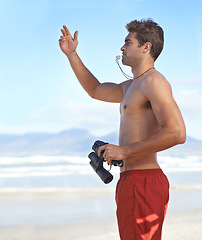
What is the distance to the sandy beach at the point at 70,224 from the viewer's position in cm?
421

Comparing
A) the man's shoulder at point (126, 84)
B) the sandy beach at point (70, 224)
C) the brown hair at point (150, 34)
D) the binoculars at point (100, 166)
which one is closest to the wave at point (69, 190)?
the sandy beach at point (70, 224)

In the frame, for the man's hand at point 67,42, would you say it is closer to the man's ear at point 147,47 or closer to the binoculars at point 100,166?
the man's ear at point 147,47

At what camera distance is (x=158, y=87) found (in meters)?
1.74

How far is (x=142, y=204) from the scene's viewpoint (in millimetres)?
1812

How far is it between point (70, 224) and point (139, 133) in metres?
3.01

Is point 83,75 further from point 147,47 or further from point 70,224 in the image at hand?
point 70,224

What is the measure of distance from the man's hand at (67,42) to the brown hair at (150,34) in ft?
1.40

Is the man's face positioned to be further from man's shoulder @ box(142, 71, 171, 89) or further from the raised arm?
the raised arm

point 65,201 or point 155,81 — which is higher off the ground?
point 65,201

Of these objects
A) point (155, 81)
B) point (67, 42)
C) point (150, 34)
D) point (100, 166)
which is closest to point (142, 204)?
point (100, 166)

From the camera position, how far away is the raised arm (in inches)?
87.6

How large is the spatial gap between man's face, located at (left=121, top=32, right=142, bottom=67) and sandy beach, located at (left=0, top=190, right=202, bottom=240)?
2.63 meters

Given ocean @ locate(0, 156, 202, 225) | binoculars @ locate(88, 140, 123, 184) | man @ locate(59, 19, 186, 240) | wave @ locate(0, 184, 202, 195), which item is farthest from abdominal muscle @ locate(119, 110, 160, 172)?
wave @ locate(0, 184, 202, 195)

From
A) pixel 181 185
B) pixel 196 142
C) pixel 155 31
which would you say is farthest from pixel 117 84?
pixel 196 142
